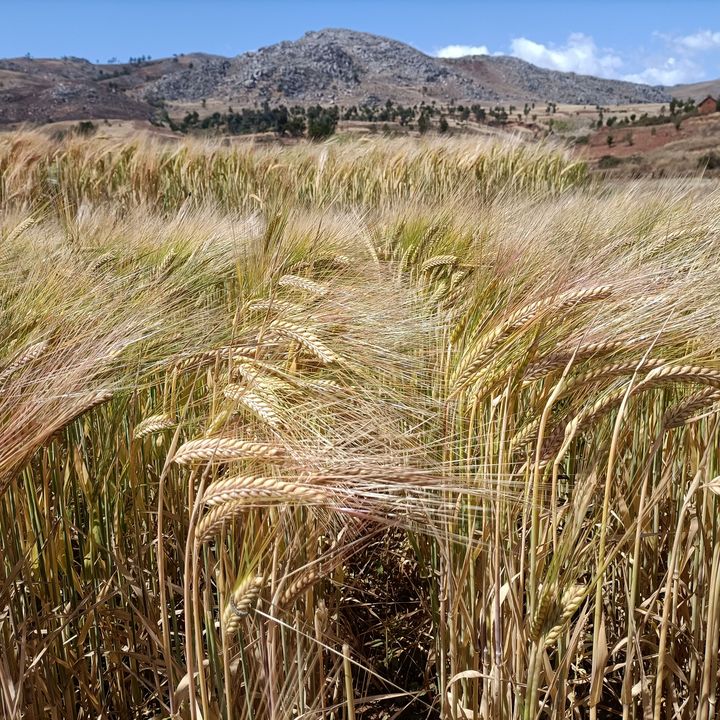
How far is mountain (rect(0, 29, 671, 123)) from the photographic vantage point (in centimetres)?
7778

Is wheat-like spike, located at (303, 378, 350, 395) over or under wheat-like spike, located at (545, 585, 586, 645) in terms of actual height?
over

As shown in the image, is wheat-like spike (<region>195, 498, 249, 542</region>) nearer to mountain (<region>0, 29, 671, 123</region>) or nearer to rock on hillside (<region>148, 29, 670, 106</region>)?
mountain (<region>0, 29, 671, 123</region>)

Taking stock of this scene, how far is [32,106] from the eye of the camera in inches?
2736

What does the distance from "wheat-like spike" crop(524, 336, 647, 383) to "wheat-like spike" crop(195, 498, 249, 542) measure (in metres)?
0.49

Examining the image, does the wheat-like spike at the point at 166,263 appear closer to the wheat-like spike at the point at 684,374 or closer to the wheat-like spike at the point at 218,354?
the wheat-like spike at the point at 218,354

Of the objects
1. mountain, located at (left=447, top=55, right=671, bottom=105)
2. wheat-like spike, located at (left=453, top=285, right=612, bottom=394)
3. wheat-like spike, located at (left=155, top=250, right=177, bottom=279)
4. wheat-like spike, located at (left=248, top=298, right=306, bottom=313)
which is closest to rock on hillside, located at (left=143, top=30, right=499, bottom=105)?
mountain, located at (left=447, top=55, right=671, bottom=105)

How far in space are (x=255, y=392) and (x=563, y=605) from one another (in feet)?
1.82

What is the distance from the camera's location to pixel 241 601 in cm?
91

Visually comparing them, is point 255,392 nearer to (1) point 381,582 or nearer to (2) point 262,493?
(2) point 262,493

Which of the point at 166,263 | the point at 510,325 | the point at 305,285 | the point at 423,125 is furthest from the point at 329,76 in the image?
the point at 510,325

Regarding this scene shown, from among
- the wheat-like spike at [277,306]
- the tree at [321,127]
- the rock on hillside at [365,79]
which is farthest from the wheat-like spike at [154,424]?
the rock on hillside at [365,79]

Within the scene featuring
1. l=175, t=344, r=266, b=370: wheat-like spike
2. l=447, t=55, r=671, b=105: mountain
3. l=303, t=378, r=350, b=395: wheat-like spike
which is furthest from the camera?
l=447, t=55, r=671, b=105: mountain

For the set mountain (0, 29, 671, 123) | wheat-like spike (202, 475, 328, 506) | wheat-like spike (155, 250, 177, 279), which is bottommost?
wheat-like spike (202, 475, 328, 506)

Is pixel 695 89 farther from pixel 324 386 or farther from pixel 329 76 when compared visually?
pixel 324 386
